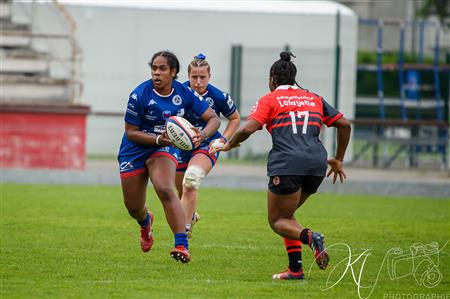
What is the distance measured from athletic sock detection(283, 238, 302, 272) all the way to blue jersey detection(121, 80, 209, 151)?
1.54 m

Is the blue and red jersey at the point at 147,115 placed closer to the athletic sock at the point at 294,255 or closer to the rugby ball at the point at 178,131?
the rugby ball at the point at 178,131

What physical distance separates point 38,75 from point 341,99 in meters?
6.88

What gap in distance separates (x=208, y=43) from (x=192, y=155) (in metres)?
15.1

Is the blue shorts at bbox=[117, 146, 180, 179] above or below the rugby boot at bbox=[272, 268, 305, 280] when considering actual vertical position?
above

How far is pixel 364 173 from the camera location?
22.8 metres

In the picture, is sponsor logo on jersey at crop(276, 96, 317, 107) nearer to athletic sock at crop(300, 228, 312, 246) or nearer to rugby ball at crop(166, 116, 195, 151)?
rugby ball at crop(166, 116, 195, 151)

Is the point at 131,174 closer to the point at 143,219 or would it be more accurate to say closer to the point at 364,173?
the point at 143,219

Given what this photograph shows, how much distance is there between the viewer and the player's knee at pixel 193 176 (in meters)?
10.8

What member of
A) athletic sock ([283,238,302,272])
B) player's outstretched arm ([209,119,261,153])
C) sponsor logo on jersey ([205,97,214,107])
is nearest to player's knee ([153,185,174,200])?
player's outstretched arm ([209,119,261,153])

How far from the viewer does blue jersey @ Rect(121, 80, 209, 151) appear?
9531mm

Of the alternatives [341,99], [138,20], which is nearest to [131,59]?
[138,20]

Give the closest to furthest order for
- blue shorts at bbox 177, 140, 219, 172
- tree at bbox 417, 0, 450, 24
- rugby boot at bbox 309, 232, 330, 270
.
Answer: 1. rugby boot at bbox 309, 232, 330, 270
2. blue shorts at bbox 177, 140, 219, 172
3. tree at bbox 417, 0, 450, 24

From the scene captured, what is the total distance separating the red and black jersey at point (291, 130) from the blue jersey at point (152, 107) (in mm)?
997

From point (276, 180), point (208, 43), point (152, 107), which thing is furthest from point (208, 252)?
point (208, 43)
